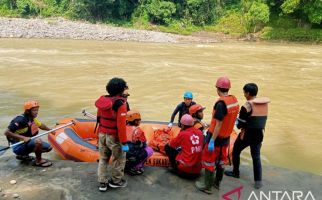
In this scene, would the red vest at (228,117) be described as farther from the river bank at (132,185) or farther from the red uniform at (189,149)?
the river bank at (132,185)

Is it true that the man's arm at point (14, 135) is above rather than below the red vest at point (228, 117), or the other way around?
below

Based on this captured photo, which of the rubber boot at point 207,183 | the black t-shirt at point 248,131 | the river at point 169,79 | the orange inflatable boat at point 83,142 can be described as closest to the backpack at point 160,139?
the orange inflatable boat at point 83,142

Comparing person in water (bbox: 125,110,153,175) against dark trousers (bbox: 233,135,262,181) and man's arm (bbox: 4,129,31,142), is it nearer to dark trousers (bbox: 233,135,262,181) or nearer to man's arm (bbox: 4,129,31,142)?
dark trousers (bbox: 233,135,262,181)

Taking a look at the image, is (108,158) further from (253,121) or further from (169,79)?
(169,79)

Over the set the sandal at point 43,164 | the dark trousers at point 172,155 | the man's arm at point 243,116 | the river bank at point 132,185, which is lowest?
the river bank at point 132,185

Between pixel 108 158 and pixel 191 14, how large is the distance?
1301 inches

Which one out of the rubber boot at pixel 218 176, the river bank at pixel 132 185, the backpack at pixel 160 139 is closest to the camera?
the river bank at pixel 132 185

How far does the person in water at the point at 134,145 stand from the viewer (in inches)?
184

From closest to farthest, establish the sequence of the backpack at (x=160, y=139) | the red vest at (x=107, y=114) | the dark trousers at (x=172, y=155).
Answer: the red vest at (x=107, y=114), the dark trousers at (x=172, y=155), the backpack at (x=160, y=139)

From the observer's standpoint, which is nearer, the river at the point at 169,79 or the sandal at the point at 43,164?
the sandal at the point at 43,164

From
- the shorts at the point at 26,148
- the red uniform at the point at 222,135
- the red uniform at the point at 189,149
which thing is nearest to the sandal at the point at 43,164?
the shorts at the point at 26,148

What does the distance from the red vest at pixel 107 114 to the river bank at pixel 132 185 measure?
2.67 feet

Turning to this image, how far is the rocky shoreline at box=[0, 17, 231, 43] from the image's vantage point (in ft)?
88.8

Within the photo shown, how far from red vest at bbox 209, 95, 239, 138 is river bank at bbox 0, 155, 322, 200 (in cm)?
81
